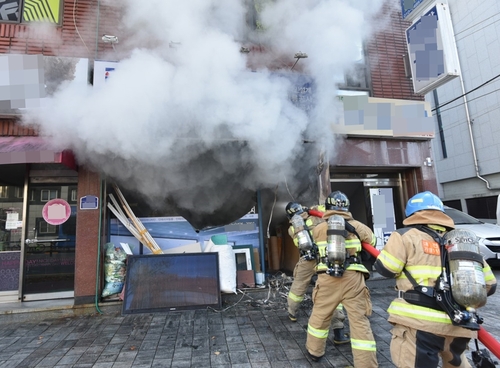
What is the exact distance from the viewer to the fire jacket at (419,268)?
6.62 ft

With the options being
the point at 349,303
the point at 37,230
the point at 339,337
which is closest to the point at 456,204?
the point at 339,337

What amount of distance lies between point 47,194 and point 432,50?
25.7 feet

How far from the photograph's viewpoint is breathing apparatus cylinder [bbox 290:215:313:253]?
390cm

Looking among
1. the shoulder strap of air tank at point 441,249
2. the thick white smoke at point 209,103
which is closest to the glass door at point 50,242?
the thick white smoke at point 209,103

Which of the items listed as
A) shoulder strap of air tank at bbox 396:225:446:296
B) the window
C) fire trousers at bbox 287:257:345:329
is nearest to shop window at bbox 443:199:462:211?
fire trousers at bbox 287:257:345:329

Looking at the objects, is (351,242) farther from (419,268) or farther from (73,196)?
(73,196)

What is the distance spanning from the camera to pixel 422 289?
2.09 metres

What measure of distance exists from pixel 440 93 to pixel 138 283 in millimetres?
15479

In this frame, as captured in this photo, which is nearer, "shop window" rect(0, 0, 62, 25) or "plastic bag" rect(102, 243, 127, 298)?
"plastic bag" rect(102, 243, 127, 298)

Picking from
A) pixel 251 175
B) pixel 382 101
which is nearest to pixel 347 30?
pixel 382 101

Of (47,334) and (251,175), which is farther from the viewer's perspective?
(251,175)

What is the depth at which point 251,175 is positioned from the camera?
6004mm

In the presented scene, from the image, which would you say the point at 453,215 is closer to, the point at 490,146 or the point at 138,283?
the point at 490,146

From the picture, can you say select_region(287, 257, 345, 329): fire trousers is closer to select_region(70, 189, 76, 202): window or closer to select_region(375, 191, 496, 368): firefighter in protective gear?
select_region(375, 191, 496, 368): firefighter in protective gear
